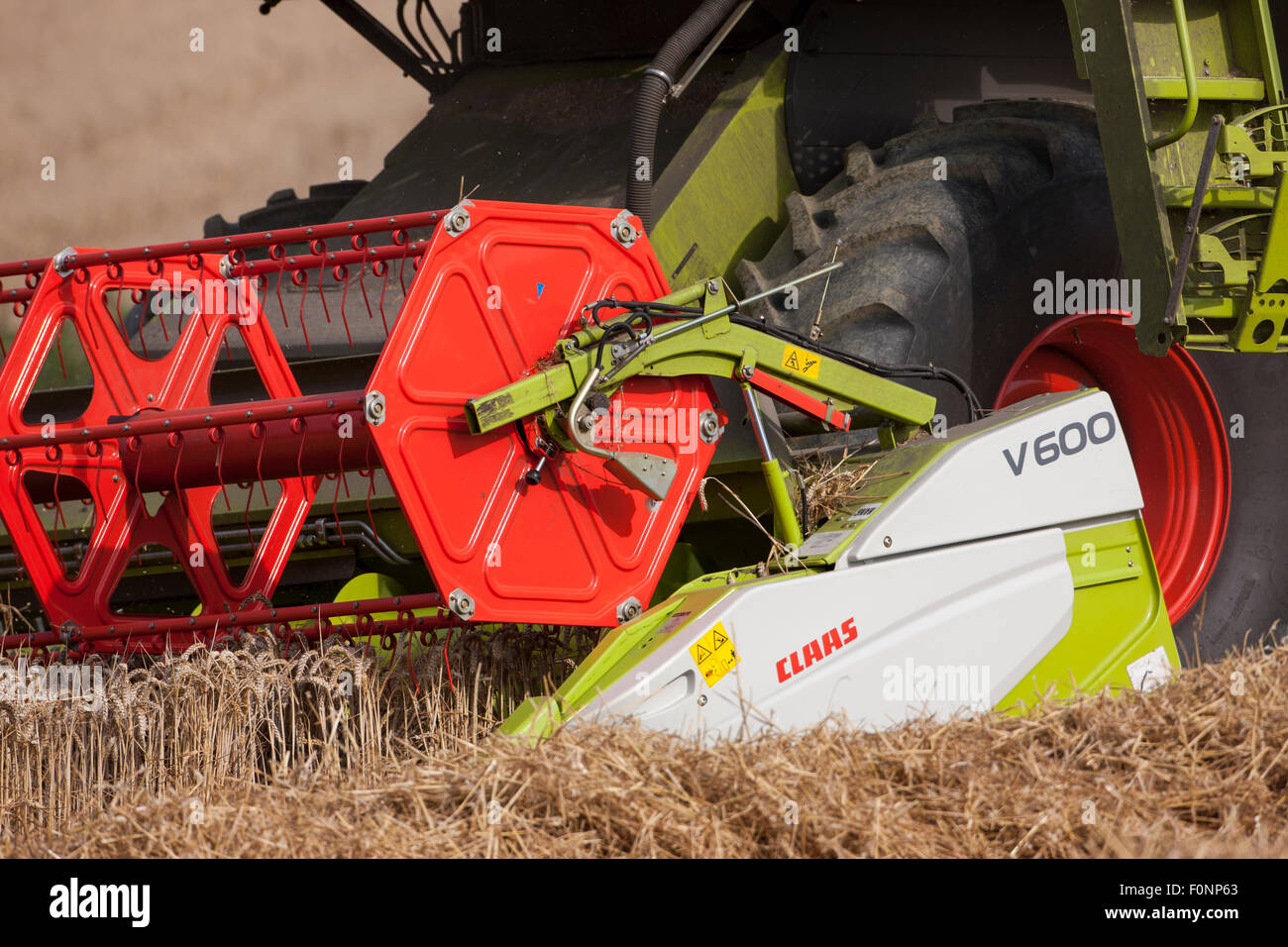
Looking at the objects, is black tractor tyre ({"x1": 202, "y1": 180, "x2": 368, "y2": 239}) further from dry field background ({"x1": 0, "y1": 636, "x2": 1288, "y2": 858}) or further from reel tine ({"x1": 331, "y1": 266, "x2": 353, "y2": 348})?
dry field background ({"x1": 0, "y1": 636, "x2": 1288, "y2": 858})

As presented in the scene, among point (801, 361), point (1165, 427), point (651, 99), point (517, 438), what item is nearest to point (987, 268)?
point (801, 361)

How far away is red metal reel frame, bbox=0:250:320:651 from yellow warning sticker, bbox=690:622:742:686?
5.07ft

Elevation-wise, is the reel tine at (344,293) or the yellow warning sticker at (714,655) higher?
the reel tine at (344,293)

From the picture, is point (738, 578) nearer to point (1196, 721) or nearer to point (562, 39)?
point (1196, 721)

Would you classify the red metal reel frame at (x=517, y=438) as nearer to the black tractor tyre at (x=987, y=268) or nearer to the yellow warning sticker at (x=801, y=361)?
the yellow warning sticker at (x=801, y=361)

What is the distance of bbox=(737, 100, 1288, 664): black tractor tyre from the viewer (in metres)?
3.75

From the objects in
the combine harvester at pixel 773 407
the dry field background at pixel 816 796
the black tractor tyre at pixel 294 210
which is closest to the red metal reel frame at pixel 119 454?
the combine harvester at pixel 773 407

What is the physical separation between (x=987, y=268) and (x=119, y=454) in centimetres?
243

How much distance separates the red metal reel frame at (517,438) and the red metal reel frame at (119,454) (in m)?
0.93

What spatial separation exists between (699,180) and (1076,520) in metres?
1.53

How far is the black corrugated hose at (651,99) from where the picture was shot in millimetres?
4074

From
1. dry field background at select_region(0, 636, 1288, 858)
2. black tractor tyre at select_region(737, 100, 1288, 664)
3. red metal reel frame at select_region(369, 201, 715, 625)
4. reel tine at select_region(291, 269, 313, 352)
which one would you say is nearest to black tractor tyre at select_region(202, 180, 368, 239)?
reel tine at select_region(291, 269, 313, 352)

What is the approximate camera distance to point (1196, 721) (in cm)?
289

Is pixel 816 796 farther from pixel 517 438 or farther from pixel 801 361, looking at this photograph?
pixel 801 361
